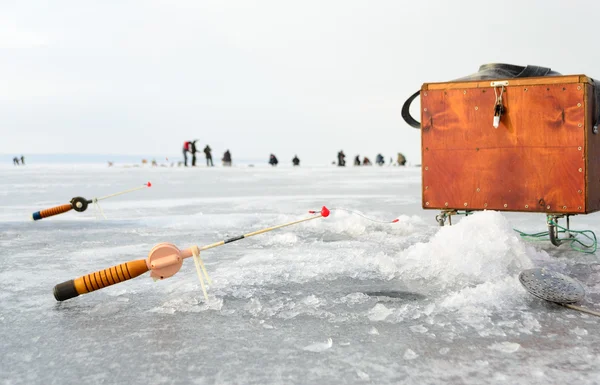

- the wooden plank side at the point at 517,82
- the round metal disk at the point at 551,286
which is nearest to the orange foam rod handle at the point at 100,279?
the round metal disk at the point at 551,286

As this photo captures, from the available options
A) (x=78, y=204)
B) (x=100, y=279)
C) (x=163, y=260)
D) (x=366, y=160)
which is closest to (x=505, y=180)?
(x=163, y=260)

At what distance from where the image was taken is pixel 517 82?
4.36 meters

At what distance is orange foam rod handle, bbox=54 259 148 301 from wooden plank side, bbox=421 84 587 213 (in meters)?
2.96

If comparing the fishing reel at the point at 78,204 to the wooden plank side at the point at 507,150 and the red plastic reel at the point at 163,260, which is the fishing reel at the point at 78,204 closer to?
the red plastic reel at the point at 163,260

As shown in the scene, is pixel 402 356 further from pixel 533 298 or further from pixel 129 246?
pixel 129 246

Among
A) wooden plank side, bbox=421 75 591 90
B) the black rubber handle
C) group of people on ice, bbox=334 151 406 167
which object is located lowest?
group of people on ice, bbox=334 151 406 167

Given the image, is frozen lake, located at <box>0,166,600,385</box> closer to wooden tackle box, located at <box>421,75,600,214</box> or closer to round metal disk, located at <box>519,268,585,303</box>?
round metal disk, located at <box>519,268,585,303</box>

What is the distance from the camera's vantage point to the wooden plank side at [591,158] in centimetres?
420

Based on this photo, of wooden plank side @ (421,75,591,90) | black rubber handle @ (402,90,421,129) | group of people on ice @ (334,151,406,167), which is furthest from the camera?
group of people on ice @ (334,151,406,167)

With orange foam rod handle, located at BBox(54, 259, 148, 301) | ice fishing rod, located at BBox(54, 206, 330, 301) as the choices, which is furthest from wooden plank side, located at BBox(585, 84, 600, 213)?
orange foam rod handle, located at BBox(54, 259, 148, 301)

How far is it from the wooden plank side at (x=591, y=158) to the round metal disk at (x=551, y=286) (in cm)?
160

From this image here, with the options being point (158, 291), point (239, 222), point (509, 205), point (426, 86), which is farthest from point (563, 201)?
point (239, 222)

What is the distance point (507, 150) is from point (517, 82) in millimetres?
570

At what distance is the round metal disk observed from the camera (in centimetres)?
275
